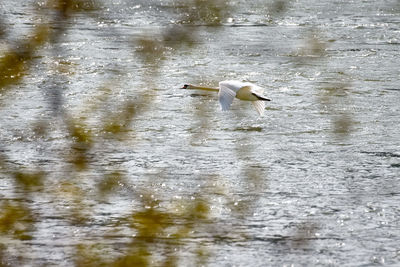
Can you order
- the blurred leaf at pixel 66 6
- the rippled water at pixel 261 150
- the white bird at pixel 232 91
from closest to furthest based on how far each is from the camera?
the blurred leaf at pixel 66 6 → the rippled water at pixel 261 150 → the white bird at pixel 232 91

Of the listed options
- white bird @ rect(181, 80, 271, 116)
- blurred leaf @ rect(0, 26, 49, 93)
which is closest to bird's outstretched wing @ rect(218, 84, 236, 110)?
white bird @ rect(181, 80, 271, 116)

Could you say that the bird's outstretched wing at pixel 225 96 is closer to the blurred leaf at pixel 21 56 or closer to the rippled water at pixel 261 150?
the rippled water at pixel 261 150

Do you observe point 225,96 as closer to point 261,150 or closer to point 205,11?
point 261,150

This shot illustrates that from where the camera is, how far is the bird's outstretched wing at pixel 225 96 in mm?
2184

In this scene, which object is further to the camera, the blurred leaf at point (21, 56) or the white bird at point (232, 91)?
the white bird at point (232, 91)

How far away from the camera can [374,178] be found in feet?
9.20

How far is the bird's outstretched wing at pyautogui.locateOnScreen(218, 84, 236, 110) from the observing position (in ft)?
7.16

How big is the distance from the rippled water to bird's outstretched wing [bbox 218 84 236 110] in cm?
6

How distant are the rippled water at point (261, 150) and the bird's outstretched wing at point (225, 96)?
0.06 m

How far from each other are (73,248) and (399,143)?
1.39 meters

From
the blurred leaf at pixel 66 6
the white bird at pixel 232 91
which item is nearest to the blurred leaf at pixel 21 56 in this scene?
the blurred leaf at pixel 66 6

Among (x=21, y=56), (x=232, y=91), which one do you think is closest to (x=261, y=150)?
(x=232, y=91)

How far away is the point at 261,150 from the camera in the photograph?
10.0ft

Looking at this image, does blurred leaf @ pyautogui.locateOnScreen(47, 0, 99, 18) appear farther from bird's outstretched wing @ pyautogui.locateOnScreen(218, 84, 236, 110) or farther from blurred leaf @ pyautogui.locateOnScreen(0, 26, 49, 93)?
bird's outstretched wing @ pyautogui.locateOnScreen(218, 84, 236, 110)
